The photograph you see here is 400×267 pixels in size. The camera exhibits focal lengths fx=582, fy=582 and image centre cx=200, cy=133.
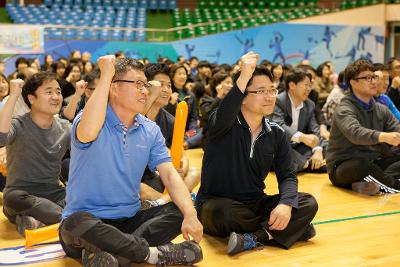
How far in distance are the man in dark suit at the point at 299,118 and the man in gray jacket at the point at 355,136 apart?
0.60 metres

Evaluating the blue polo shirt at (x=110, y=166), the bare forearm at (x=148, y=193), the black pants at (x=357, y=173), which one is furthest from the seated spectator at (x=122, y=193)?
the black pants at (x=357, y=173)

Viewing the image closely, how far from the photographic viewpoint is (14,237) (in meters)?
3.39

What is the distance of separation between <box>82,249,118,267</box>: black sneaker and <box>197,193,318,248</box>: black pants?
78 cm

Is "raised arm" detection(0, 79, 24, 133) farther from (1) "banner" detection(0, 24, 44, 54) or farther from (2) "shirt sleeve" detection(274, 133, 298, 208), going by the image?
(1) "banner" detection(0, 24, 44, 54)

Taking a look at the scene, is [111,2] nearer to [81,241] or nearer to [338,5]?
[338,5]

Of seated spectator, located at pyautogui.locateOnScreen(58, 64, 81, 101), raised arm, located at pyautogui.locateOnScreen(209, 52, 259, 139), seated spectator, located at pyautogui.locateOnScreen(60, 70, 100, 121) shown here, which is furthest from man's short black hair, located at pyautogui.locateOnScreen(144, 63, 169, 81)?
seated spectator, located at pyautogui.locateOnScreen(58, 64, 81, 101)

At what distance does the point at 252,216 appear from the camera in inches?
124

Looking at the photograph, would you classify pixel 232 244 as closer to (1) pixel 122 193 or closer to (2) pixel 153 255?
(2) pixel 153 255

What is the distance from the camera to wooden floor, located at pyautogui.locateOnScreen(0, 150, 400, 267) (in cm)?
289

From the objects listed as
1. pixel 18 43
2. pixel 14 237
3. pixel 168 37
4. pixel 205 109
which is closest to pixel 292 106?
pixel 205 109

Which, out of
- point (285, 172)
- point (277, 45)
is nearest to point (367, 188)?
point (285, 172)

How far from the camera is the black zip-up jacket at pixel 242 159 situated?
3.18 m

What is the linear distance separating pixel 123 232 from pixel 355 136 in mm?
2226

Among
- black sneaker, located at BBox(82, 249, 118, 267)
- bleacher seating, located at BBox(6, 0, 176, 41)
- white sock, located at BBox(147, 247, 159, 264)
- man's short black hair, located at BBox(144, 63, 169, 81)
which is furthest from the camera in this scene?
bleacher seating, located at BBox(6, 0, 176, 41)
